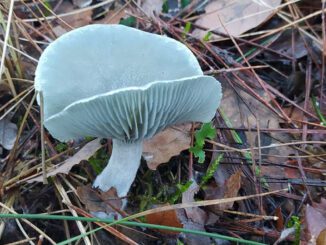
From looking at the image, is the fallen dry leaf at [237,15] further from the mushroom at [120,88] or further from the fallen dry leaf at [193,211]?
the fallen dry leaf at [193,211]

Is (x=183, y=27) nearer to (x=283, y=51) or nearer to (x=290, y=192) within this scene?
(x=283, y=51)

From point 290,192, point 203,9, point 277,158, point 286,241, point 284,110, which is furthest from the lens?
point 203,9

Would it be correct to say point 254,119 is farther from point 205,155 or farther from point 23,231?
point 23,231

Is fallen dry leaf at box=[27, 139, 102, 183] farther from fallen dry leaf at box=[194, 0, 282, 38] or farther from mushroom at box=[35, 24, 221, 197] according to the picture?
fallen dry leaf at box=[194, 0, 282, 38]

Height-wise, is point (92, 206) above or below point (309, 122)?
above

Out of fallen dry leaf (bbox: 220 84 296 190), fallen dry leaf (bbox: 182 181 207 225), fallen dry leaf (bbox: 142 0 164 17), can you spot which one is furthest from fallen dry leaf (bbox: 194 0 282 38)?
fallen dry leaf (bbox: 182 181 207 225)

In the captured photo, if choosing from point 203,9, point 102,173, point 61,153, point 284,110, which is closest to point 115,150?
point 102,173
